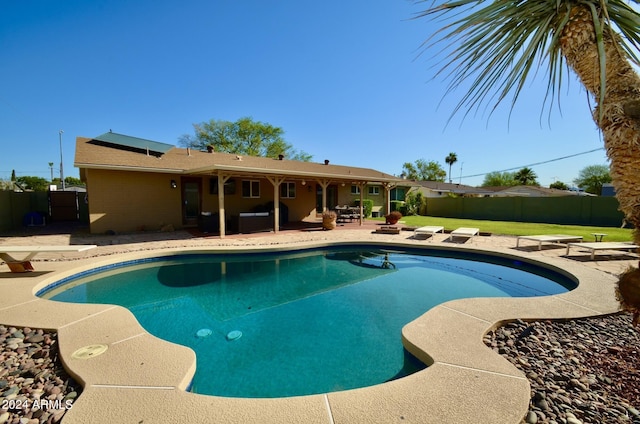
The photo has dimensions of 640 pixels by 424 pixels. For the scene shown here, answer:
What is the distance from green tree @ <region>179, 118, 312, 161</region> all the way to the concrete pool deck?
29428mm

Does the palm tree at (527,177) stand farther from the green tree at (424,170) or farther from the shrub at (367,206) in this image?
the shrub at (367,206)

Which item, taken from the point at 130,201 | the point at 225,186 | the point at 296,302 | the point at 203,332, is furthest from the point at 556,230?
the point at 130,201

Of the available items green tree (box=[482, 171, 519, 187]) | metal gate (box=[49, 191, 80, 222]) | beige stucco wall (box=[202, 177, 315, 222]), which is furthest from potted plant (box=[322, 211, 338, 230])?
green tree (box=[482, 171, 519, 187])

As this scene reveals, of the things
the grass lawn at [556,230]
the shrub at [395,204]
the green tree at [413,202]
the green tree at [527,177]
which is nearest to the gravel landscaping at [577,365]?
the grass lawn at [556,230]

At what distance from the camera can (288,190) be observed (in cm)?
1611

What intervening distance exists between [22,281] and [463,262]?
433 inches

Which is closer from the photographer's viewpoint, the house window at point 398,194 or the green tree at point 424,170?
the house window at point 398,194

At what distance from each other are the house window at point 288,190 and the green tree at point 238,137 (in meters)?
17.5

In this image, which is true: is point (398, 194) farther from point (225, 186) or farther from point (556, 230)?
point (225, 186)

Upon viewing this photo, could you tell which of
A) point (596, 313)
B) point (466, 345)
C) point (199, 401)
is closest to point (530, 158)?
point (596, 313)

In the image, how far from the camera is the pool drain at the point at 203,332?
165 inches

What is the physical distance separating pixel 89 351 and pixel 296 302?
3.33m

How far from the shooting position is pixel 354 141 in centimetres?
2606

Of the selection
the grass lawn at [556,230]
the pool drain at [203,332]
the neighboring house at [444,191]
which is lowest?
the pool drain at [203,332]
